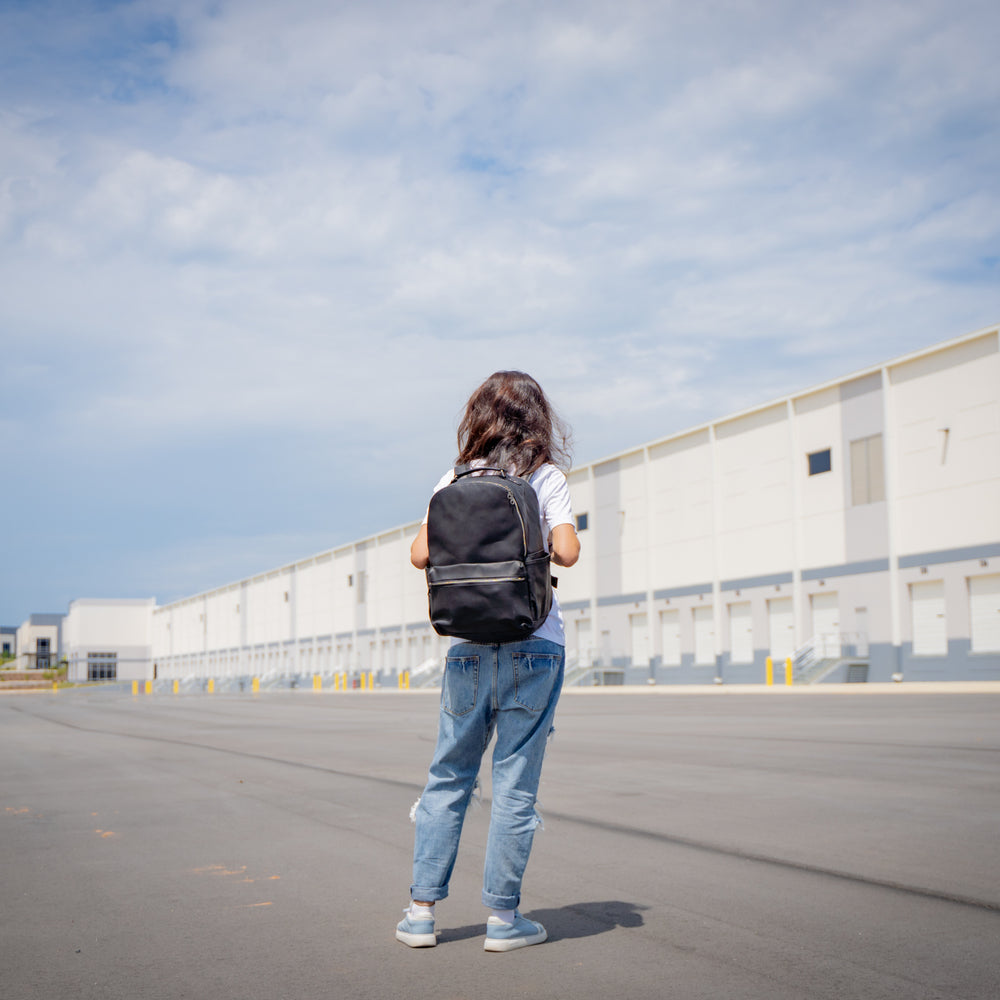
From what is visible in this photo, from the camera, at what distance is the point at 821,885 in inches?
174

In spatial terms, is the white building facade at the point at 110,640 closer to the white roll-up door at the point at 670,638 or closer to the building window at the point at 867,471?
the white roll-up door at the point at 670,638

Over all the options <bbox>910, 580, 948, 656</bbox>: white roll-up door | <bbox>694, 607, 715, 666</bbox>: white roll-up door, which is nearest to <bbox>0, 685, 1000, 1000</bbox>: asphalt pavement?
<bbox>910, 580, 948, 656</bbox>: white roll-up door

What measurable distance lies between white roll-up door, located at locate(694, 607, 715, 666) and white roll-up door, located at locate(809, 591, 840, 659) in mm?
5233

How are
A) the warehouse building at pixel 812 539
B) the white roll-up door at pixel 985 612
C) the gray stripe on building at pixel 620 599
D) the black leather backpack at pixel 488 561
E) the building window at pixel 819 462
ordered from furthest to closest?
the gray stripe on building at pixel 620 599
the building window at pixel 819 462
the warehouse building at pixel 812 539
the white roll-up door at pixel 985 612
the black leather backpack at pixel 488 561

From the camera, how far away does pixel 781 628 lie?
3884 centimetres

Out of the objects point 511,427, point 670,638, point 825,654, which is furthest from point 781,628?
point 511,427

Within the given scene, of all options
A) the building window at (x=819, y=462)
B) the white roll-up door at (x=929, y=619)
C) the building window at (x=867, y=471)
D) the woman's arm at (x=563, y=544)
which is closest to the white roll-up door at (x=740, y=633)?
the building window at (x=819, y=462)

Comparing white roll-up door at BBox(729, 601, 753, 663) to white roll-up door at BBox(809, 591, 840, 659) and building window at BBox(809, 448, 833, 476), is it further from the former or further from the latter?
building window at BBox(809, 448, 833, 476)

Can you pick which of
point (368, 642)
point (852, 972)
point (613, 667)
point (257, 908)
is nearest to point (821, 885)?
point (852, 972)

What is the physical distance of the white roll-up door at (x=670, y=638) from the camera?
4356 centimetres

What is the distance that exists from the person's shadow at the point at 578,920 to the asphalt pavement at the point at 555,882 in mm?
14

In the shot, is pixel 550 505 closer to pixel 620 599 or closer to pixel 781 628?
pixel 781 628

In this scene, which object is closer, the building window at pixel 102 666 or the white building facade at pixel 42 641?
the building window at pixel 102 666

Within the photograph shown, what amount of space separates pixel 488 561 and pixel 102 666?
12743cm
